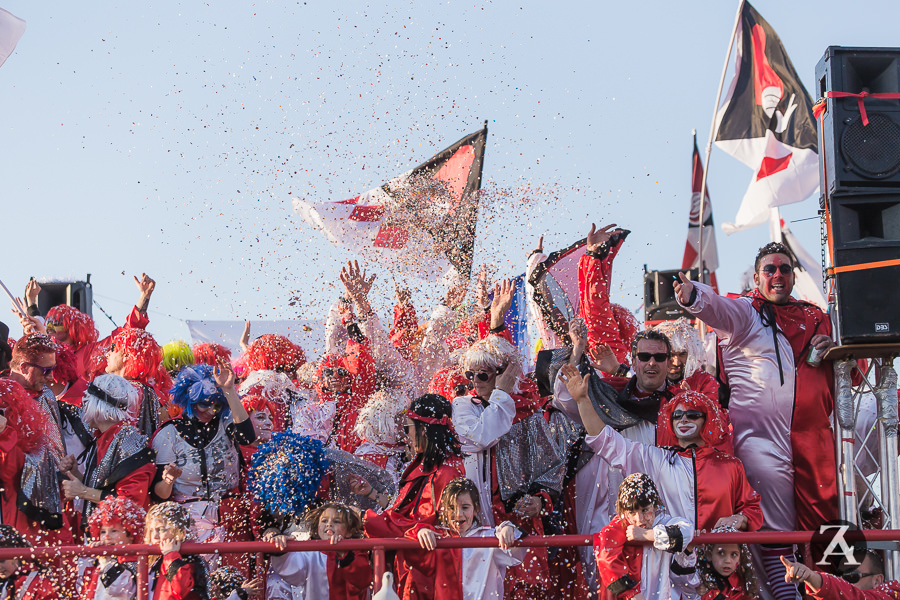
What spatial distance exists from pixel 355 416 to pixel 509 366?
1.62 m

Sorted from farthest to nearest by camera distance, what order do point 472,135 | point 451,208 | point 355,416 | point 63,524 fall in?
point 472,135 < point 451,208 < point 355,416 < point 63,524

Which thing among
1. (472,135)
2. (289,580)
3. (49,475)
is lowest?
(289,580)

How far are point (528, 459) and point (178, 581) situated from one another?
6.93 ft

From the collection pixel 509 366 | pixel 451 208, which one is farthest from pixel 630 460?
pixel 451 208

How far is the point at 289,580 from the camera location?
5340 millimetres

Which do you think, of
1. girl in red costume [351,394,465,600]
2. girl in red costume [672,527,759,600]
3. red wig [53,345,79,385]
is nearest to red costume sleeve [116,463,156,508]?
girl in red costume [351,394,465,600]

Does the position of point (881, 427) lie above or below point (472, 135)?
below

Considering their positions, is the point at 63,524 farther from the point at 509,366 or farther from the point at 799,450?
the point at 799,450

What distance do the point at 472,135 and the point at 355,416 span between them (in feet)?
17.5

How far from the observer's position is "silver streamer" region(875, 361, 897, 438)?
17.4 feet

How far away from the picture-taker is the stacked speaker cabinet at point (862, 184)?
17.1 ft

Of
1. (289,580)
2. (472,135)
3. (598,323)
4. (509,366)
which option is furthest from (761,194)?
(289,580)

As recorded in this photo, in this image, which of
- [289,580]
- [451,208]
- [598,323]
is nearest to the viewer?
[289,580]

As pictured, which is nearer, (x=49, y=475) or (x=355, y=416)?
(x=49, y=475)
